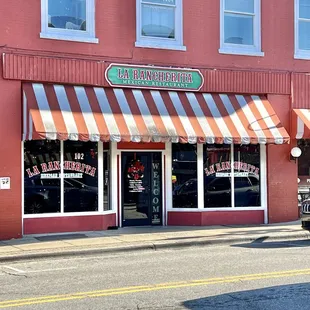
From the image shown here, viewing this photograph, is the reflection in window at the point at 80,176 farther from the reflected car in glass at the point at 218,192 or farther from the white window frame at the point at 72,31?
the white window frame at the point at 72,31

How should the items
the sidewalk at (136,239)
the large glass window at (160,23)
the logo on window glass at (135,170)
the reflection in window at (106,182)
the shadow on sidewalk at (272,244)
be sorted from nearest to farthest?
the sidewalk at (136,239)
the shadow on sidewalk at (272,244)
the reflection in window at (106,182)
the large glass window at (160,23)
the logo on window glass at (135,170)

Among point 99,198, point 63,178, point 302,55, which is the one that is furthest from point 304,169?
point 63,178

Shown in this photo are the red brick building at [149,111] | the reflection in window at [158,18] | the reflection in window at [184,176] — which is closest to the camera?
the red brick building at [149,111]

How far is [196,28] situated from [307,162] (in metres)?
Answer: 5.30

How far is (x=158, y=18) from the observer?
49.3 ft

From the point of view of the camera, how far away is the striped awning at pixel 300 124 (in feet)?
50.9

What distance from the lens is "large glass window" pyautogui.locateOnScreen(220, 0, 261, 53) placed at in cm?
1566

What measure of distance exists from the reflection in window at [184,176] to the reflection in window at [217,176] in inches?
12.5

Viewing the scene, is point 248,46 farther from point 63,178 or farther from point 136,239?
point 136,239

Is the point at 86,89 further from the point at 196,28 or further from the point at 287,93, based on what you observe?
the point at 287,93

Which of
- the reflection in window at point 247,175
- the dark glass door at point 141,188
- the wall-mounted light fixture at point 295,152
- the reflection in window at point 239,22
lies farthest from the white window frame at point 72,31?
the wall-mounted light fixture at point 295,152

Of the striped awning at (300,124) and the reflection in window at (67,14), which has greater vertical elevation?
the reflection in window at (67,14)

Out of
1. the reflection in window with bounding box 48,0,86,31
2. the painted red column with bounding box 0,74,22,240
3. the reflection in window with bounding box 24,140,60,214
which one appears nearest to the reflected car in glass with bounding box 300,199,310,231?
the reflection in window with bounding box 24,140,60,214

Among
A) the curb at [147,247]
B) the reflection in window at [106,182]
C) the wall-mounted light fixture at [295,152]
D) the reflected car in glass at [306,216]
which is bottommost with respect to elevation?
the curb at [147,247]
